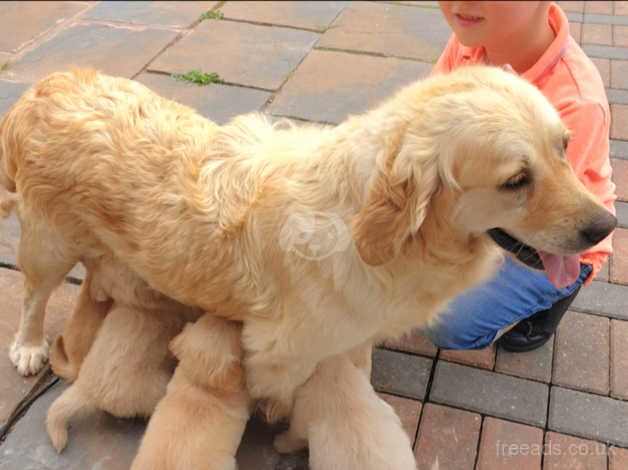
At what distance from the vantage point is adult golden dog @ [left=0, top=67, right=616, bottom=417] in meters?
1.95

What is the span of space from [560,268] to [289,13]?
429cm

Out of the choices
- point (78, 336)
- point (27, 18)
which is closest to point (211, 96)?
point (27, 18)

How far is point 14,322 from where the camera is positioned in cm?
317

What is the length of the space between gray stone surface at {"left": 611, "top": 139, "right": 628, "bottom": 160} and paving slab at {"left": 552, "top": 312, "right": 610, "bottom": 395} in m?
1.50

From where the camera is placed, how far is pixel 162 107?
2594 millimetres

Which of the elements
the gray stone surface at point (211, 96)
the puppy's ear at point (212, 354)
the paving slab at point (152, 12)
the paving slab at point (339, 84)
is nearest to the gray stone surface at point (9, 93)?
the gray stone surface at point (211, 96)

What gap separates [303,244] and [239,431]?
75 cm

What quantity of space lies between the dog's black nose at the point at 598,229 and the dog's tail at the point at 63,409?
1.86 meters

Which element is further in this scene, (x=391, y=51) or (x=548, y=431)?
(x=391, y=51)

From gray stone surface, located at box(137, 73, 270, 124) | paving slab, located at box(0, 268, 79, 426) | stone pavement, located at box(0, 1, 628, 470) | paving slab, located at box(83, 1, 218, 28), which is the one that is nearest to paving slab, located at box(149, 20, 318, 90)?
stone pavement, located at box(0, 1, 628, 470)

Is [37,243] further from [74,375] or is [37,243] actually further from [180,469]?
[180,469]

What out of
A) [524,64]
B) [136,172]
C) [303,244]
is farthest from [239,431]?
[524,64]

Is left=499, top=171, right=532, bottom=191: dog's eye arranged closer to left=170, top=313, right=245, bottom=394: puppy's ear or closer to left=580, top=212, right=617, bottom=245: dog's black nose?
left=580, top=212, right=617, bottom=245: dog's black nose

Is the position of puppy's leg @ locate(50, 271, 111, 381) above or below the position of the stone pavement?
above
